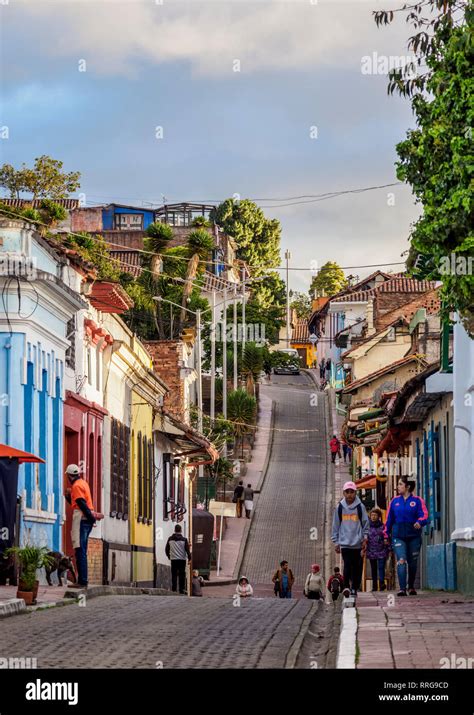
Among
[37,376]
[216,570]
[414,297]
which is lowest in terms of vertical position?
[216,570]

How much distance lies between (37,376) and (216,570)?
81.2 ft

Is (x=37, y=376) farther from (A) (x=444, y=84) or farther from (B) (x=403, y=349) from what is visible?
(B) (x=403, y=349)

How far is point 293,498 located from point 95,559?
31588 millimetres

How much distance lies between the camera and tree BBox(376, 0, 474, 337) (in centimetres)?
1328

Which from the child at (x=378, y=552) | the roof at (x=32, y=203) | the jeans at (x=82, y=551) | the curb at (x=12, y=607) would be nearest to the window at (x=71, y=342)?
the child at (x=378, y=552)

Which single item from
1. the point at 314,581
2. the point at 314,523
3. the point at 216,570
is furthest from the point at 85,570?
the point at 314,523

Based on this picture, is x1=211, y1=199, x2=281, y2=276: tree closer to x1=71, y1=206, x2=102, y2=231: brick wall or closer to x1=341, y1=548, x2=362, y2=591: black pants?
x1=71, y1=206, x2=102, y2=231: brick wall

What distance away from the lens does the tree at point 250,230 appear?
118 m

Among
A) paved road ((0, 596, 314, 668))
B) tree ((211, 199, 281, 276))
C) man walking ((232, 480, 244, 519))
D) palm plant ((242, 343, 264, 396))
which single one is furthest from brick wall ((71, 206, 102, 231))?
paved road ((0, 596, 314, 668))

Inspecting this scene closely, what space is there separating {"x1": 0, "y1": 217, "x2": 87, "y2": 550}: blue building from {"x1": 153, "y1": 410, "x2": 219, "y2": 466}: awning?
13907mm

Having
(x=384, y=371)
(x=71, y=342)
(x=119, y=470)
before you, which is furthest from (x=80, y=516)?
(x=384, y=371)

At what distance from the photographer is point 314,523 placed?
54.8m

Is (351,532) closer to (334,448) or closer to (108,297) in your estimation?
(108,297)

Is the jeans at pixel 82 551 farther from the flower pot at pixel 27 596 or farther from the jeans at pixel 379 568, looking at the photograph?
the jeans at pixel 379 568
